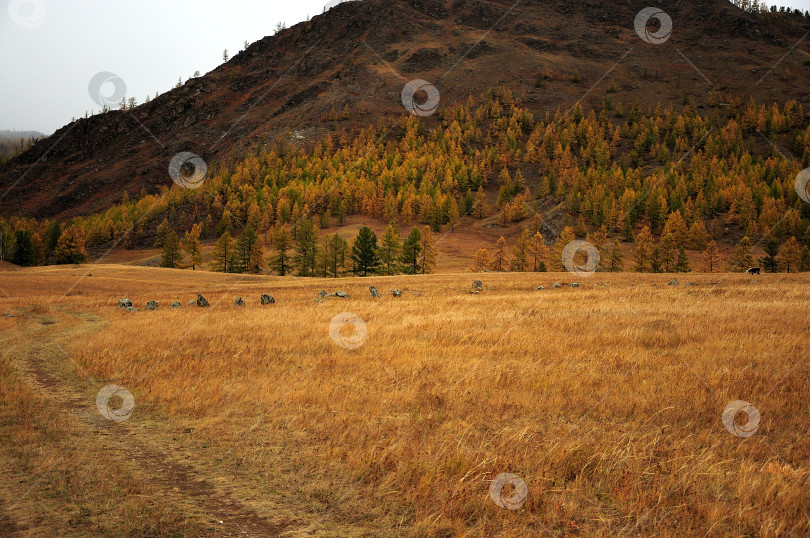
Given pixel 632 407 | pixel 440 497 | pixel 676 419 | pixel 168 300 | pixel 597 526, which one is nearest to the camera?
pixel 597 526

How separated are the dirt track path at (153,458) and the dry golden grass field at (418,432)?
4cm

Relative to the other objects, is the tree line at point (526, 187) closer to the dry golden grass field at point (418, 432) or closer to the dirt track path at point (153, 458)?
the dry golden grass field at point (418, 432)

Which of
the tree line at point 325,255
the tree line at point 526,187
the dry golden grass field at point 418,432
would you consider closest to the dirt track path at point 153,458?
the dry golden grass field at point 418,432

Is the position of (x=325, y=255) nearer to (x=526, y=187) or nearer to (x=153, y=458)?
(x=153, y=458)

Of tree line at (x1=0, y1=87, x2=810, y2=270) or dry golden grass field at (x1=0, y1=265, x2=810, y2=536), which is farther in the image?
tree line at (x1=0, y1=87, x2=810, y2=270)

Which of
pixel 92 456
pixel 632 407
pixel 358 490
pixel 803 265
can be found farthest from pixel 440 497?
pixel 803 265

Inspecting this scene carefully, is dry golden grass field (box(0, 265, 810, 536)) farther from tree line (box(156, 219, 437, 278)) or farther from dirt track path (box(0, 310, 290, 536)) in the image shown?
tree line (box(156, 219, 437, 278))

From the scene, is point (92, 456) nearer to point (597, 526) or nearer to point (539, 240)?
point (597, 526)

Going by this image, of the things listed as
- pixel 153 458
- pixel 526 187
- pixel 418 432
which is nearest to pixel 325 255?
pixel 153 458

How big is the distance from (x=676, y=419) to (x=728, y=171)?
170m

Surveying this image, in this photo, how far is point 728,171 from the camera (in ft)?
470

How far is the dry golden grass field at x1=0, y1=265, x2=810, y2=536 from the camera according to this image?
17.8 feet

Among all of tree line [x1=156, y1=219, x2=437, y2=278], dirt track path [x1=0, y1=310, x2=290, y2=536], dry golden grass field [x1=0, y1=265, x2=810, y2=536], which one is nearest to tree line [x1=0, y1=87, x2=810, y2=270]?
tree line [x1=156, y1=219, x2=437, y2=278]

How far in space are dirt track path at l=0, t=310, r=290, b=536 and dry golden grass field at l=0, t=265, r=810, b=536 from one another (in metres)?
0.04
